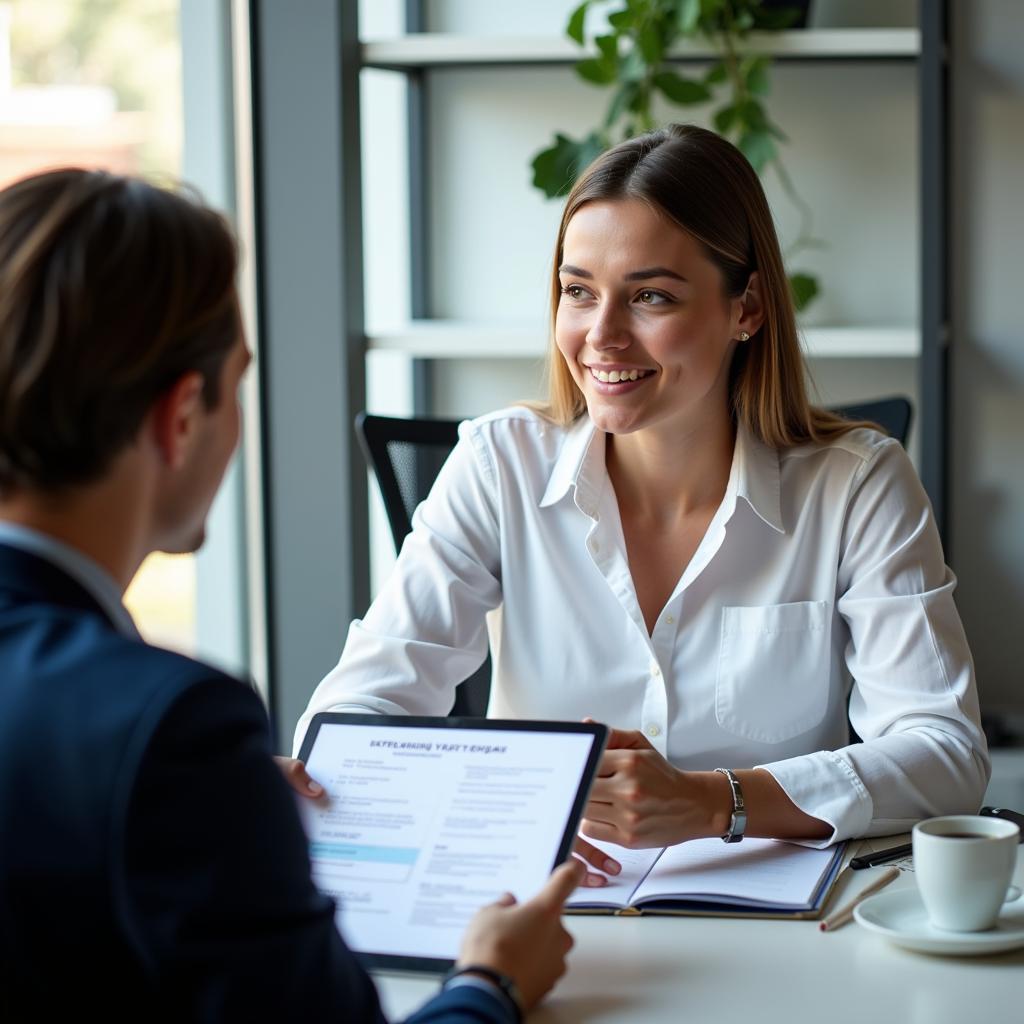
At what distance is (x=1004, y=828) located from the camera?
1.11 meters

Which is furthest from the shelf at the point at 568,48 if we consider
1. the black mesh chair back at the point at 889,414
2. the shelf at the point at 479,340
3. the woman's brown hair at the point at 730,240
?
the woman's brown hair at the point at 730,240

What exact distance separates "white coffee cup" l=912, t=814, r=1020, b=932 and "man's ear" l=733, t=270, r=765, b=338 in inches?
33.8

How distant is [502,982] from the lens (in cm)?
92

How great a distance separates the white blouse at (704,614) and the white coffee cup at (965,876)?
42 centimetres

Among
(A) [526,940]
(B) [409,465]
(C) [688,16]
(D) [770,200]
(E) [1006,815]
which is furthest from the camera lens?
(D) [770,200]

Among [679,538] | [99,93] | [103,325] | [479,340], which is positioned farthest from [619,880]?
[99,93]

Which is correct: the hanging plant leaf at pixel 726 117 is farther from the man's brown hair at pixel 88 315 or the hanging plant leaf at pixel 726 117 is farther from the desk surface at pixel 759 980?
the man's brown hair at pixel 88 315

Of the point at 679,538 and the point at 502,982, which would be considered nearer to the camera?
the point at 502,982

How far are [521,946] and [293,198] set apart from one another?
2.03 meters

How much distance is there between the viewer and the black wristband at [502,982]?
912 mm

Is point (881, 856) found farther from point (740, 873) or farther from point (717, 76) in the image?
point (717, 76)

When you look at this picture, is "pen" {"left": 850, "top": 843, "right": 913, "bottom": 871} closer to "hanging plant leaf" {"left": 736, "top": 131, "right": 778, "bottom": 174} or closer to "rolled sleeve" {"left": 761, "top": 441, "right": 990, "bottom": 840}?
"rolled sleeve" {"left": 761, "top": 441, "right": 990, "bottom": 840}

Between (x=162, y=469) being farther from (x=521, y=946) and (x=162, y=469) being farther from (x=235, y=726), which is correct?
(x=521, y=946)

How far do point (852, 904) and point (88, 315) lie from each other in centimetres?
76
